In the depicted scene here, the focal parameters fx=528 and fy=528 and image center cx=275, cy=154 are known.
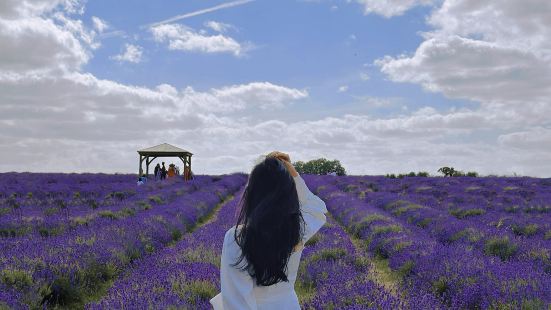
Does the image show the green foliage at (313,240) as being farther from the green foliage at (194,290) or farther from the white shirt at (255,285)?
the white shirt at (255,285)

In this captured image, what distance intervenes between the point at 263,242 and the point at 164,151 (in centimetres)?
2970

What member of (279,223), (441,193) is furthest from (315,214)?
(441,193)

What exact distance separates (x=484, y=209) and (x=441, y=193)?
21.1ft

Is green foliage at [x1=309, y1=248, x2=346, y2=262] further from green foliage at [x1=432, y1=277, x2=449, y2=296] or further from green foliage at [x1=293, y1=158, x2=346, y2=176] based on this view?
green foliage at [x1=293, y1=158, x2=346, y2=176]

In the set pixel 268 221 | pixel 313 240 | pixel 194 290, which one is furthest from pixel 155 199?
pixel 268 221

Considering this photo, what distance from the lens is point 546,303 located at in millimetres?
4980

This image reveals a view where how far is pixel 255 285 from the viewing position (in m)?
2.60

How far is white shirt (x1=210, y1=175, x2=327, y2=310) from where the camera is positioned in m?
2.46

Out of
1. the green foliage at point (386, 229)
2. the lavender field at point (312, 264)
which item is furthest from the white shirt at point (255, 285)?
the green foliage at point (386, 229)

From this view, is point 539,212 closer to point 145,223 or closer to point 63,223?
point 145,223

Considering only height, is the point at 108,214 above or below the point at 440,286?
above

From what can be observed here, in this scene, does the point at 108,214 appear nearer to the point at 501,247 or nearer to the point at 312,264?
the point at 312,264

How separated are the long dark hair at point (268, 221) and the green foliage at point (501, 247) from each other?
6936 millimetres

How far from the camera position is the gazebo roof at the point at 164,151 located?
31.4 meters
